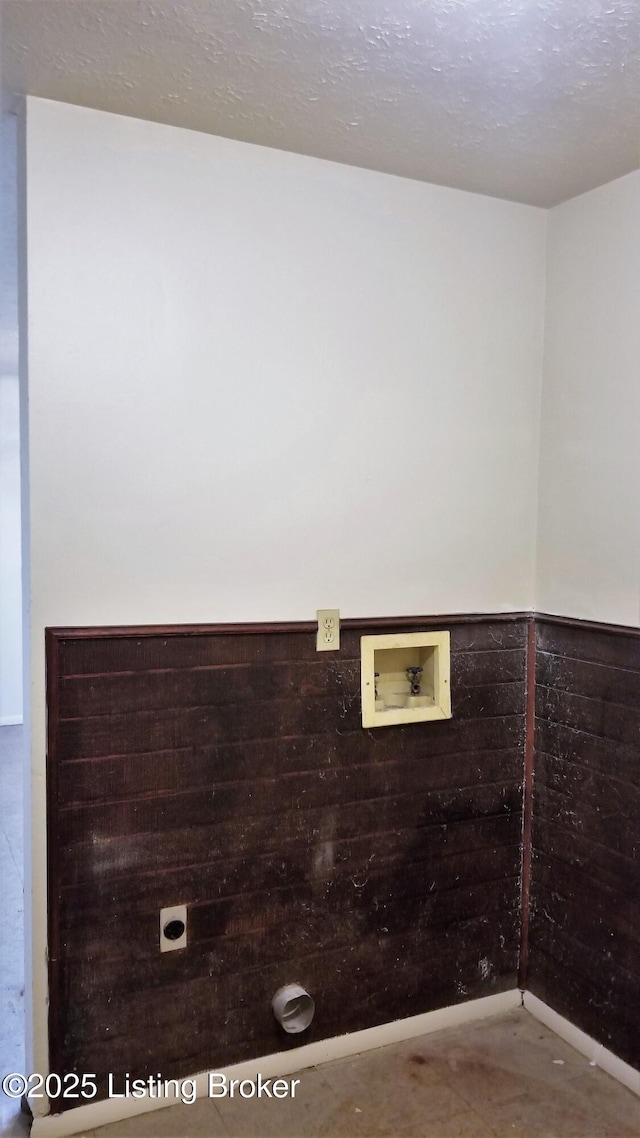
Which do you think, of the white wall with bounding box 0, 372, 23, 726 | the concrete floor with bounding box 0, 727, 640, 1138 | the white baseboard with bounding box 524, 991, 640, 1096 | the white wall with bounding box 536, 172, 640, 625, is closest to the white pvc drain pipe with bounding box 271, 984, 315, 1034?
the concrete floor with bounding box 0, 727, 640, 1138

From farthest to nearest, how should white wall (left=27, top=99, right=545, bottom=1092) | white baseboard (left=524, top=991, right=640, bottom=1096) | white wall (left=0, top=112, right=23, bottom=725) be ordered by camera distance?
white wall (left=0, top=112, right=23, bottom=725) < white baseboard (left=524, top=991, right=640, bottom=1096) < white wall (left=27, top=99, right=545, bottom=1092)

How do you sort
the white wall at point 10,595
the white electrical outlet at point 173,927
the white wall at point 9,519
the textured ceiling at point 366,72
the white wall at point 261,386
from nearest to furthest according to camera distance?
the textured ceiling at point 366,72 → the white wall at point 261,386 → the white electrical outlet at point 173,927 → the white wall at point 9,519 → the white wall at point 10,595

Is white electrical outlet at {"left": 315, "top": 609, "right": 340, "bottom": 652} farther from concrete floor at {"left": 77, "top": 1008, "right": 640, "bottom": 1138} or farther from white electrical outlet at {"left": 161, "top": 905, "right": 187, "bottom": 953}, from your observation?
concrete floor at {"left": 77, "top": 1008, "right": 640, "bottom": 1138}

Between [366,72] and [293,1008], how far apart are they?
7.51ft

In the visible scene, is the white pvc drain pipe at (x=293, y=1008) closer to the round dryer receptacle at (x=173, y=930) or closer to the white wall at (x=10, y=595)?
the round dryer receptacle at (x=173, y=930)

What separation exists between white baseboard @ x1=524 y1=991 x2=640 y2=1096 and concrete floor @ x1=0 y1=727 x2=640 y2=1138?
2cm

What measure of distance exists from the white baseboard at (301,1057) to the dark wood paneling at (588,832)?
0.68 feet

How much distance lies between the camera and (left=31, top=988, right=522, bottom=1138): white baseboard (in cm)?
195

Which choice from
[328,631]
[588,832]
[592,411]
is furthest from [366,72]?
[588,832]

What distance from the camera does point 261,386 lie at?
211 centimetres

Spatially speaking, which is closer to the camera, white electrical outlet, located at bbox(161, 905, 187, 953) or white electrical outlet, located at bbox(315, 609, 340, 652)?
white electrical outlet, located at bbox(161, 905, 187, 953)

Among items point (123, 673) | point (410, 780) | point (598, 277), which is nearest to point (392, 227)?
point (598, 277)

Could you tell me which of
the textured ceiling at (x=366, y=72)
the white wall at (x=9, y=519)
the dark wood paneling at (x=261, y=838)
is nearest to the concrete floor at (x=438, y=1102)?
the dark wood paneling at (x=261, y=838)

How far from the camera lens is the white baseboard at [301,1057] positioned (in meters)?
1.95
